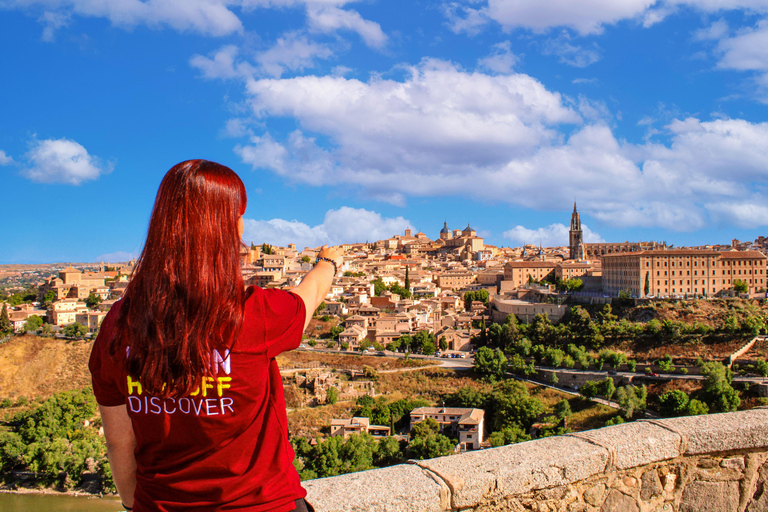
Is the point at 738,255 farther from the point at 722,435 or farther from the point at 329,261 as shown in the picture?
the point at 329,261

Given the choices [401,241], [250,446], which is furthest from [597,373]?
[401,241]

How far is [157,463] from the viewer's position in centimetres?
127

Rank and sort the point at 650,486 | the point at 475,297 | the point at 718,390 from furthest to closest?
the point at 475,297 → the point at 718,390 → the point at 650,486

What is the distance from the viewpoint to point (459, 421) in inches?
798

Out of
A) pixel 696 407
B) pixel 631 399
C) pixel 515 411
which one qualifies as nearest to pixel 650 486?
pixel 515 411

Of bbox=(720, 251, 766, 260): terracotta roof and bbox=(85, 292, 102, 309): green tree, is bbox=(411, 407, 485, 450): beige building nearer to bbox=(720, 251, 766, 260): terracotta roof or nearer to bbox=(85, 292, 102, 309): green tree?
bbox=(720, 251, 766, 260): terracotta roof

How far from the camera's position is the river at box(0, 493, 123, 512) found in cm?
1648

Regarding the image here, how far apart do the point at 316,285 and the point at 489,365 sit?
26.7m

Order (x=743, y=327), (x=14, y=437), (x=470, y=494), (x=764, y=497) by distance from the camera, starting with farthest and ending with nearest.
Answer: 1. (x=743, y=327)
2. (x=14, y=437)
3. (x=764, y=497)
4. (x=470, y=494)

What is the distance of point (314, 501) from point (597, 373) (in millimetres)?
27336

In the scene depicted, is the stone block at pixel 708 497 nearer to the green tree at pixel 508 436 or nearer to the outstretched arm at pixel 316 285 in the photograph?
the outstretched arm at pixel 316 285

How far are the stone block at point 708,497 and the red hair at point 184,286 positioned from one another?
7.63 feet

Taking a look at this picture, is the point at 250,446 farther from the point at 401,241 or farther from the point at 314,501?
the point at 401,241

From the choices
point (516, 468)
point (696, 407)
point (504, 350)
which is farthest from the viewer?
point (504, 350)
